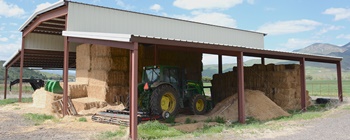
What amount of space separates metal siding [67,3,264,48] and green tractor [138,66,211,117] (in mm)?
4468

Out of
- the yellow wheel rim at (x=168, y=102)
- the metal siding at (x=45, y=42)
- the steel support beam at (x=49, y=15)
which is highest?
the steel support beam at (x=49, y=15)

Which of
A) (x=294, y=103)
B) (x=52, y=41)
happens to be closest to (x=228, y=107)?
(x=294, y=103)

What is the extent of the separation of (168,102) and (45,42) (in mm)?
12661

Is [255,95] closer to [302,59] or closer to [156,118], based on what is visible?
[302,59]

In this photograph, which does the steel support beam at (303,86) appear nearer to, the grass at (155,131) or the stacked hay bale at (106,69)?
the stacked hay bale at (106,69)

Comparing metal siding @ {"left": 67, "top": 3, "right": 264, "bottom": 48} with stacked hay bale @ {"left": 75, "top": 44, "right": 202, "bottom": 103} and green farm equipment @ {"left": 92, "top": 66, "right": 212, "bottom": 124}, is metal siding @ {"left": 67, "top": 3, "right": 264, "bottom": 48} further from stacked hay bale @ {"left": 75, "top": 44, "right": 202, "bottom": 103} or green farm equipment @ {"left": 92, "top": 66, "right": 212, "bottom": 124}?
green farm equipment @ {"left": 92, "top": 66, "right": 212, "bottom": 124}

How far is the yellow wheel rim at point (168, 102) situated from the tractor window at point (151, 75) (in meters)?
0.88

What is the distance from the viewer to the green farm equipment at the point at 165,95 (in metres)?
9.59

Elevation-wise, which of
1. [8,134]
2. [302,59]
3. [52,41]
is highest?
[52,41]

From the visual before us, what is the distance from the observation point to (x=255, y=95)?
41.1 feet

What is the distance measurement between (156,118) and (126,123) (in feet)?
3.12

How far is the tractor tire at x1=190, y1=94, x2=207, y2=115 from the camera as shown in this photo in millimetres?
11188

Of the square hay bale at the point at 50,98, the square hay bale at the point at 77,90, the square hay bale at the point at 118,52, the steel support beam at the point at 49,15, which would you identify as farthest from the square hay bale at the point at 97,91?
the steel support beam at the point at 49,15

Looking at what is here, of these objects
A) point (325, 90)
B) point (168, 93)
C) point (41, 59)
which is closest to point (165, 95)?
point (168, 93)
